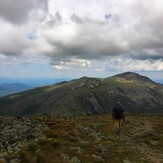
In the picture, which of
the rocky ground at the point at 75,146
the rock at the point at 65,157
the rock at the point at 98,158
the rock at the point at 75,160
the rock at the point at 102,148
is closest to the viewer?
the rocky ground at the point at 75,146

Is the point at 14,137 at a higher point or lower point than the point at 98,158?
higher

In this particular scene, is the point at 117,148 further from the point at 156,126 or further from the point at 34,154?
the point at 156,126

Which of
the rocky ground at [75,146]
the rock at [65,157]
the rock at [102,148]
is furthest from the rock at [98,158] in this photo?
the rock at [65,157]

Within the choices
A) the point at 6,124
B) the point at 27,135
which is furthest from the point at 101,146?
the point at 6,124

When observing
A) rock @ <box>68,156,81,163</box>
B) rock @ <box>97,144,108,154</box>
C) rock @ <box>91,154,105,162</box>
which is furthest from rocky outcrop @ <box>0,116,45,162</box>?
rock @ <box>97,144,108,154</box>

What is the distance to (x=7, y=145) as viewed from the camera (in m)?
25.2

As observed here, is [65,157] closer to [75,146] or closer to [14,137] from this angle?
[75,146]

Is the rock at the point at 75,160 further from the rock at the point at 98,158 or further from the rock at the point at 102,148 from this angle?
the rock at the point at 102,148

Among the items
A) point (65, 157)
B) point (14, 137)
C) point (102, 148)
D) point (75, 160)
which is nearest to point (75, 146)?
point (102, 148)

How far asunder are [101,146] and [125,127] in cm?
1423

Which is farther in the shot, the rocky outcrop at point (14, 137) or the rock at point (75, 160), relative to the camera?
the rocky outcrop at point (14, 137)

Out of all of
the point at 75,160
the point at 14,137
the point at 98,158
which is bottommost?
the point at 98,158

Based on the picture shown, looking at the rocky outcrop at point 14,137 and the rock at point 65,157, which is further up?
the rocky outcrop at point 14,137

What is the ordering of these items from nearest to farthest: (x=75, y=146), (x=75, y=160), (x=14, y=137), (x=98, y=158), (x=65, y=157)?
(x=75, y=160), (x=65, y=157), (x=98, y=158), (x=14, y=137), (x=75, y=146)
